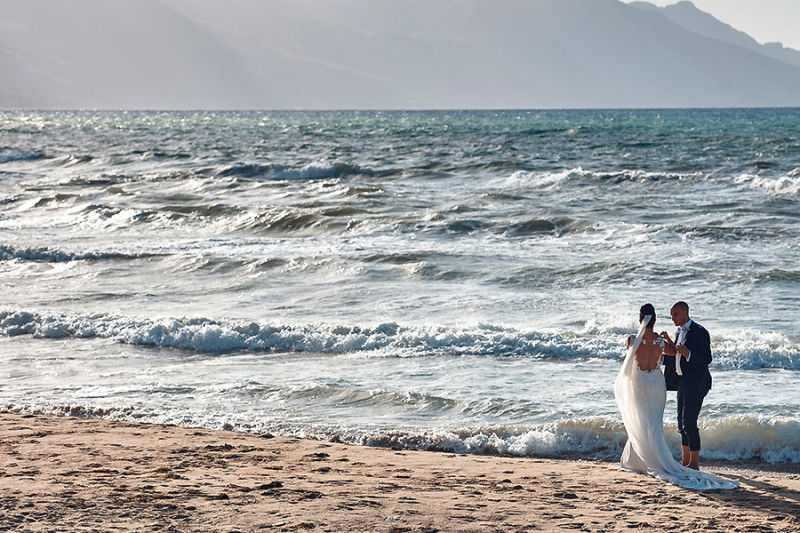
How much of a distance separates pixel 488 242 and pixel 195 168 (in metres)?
24.7

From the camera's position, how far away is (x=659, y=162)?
4166 centimetres

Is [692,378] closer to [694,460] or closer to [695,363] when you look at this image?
[695,363]

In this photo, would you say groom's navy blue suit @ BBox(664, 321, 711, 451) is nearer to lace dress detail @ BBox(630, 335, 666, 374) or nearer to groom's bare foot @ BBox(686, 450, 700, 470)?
groom's bare foot @ BBox(686, 450, 700, 470)

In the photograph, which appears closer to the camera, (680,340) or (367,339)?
(680,340)

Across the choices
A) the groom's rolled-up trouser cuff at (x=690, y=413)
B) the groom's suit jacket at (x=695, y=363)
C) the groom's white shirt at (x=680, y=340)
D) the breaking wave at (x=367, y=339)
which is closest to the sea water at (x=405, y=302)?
the breaking wave at (x=367, y=339)

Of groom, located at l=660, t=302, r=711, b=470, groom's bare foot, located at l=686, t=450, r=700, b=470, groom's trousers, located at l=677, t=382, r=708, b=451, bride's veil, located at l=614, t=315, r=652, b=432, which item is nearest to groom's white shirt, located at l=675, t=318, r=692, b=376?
groom, located at l=660, t=302, r=711, b=470

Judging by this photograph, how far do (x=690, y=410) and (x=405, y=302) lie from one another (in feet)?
27.4

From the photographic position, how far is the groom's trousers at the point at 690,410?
7.60 m

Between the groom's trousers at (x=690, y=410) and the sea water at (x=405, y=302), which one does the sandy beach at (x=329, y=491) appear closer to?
the groom's trousers at (x=690, y=410)

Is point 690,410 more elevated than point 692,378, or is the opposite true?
point 692,378

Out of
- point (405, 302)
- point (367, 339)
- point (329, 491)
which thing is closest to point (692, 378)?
point (329, 491)

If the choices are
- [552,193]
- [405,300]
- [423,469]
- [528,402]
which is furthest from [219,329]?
[552,193]

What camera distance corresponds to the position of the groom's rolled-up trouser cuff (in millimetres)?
7609

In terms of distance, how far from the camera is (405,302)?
51.2ft
